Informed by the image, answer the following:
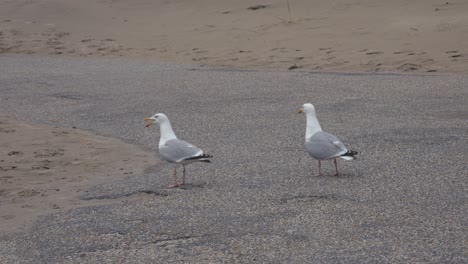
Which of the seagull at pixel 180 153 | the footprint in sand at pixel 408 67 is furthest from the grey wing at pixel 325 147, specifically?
the footprint in sand at pixel 408 67

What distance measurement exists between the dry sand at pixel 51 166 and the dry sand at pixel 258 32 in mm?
6050

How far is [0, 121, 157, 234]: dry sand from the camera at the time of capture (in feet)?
24.9

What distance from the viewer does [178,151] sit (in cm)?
787

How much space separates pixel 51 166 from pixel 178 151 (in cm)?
196

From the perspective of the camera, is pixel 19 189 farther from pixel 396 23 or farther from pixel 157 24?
pixel 157 24

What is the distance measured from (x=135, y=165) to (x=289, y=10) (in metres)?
12.2

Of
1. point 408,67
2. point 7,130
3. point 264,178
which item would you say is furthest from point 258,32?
point 264,178

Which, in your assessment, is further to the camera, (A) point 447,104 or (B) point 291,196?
(A) point 447,104

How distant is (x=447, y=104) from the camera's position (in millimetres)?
11430

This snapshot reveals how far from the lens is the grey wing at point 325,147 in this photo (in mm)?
7764

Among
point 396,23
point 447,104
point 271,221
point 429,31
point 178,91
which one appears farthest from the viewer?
point 396,23

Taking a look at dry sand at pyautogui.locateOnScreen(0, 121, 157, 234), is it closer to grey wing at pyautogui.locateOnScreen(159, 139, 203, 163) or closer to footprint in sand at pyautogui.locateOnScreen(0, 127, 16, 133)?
footprint in sand at pyautogui.locateOnScreen(0, 127, 16, 133)

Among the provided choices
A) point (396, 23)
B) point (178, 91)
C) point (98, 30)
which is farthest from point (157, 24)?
point (178, 91)

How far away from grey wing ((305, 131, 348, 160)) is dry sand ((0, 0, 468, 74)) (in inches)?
262
